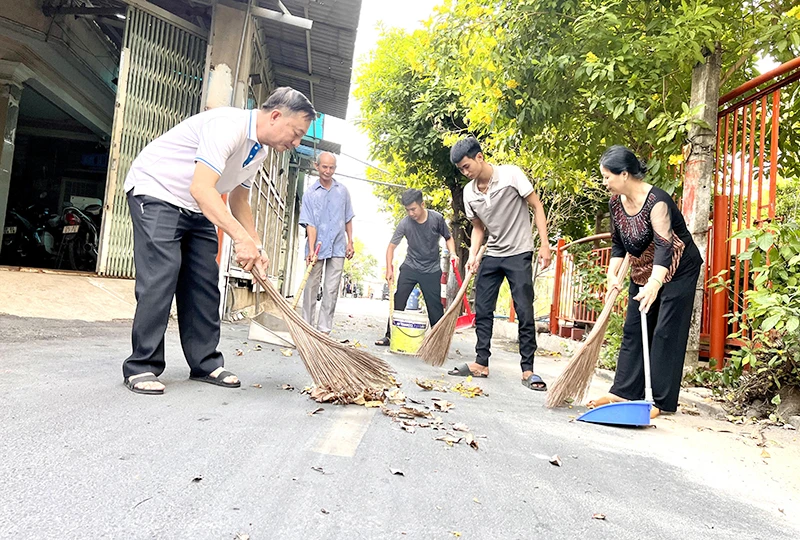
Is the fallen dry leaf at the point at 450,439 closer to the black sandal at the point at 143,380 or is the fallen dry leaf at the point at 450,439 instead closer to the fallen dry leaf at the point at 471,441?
the fallen dry leaf at the point at 471,441

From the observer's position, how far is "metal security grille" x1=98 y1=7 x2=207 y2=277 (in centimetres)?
682

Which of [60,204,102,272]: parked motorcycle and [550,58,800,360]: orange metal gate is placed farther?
[60,204,102,272]: parked motorcycle

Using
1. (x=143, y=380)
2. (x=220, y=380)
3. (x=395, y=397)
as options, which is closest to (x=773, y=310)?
(x=395, y=397)

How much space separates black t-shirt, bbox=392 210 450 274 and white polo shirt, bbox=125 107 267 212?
3.51 m

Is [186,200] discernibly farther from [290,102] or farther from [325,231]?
[325,231]

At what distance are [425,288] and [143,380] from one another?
12.9ft

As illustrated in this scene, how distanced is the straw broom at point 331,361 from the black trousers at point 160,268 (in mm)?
383

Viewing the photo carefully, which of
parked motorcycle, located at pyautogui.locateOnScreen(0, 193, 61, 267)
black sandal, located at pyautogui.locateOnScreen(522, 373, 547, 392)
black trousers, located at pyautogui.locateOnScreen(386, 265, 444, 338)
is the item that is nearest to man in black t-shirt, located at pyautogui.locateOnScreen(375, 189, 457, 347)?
black trousers, located at pyautogui.locateOnScreen(386, 265, 444, 338)

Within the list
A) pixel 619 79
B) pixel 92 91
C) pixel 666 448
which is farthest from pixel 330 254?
pixel 92 91

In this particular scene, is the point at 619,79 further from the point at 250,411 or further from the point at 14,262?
the point at 14,262

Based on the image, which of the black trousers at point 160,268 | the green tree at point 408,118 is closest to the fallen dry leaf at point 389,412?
the black trousers at point 160,268

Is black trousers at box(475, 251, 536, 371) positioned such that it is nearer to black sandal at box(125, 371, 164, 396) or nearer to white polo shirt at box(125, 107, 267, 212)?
white polo shirt at box(125, 107, 267, 212)

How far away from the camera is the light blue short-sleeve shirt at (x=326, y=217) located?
6043 mm

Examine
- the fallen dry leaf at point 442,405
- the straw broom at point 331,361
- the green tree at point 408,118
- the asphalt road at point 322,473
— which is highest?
the green tree at point 408,118
